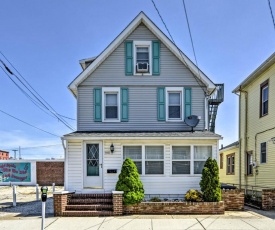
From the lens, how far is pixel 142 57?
12.4 metres

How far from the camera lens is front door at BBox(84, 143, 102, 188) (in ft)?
35.2

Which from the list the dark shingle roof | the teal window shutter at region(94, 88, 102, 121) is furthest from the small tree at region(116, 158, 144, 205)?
the teal window shutter at region(94, 88, 102, 121)

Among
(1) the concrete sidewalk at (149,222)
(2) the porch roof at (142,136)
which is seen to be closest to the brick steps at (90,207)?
(1) the concrete sidewalk at (149,222)

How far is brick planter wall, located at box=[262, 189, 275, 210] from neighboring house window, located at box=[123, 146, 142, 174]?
5040 millimetres

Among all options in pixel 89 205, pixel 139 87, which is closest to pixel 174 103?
pixel 139 87

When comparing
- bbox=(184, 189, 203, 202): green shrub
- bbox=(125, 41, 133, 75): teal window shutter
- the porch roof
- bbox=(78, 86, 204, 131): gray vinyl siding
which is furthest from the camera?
bbox=(125, 41, 133, 75): teal window shutter

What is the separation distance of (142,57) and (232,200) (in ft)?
24.4

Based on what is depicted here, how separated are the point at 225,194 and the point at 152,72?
6.22m

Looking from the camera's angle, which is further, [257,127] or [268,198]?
[257,127]

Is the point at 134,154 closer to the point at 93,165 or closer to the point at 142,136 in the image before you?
the point at 142,136

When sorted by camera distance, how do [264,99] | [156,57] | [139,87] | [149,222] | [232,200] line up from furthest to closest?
[264,99], [156,57], [139,87], [232,200], [149,222]

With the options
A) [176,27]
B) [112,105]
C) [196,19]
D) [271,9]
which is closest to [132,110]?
[112,105]

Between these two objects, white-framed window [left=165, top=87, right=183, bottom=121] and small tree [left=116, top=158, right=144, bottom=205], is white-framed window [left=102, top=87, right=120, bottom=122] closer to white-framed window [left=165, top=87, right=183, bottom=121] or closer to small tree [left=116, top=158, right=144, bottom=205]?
white-framed window [left=165, top=87, right=183, bottom=121]

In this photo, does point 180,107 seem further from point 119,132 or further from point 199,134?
point 119,132
